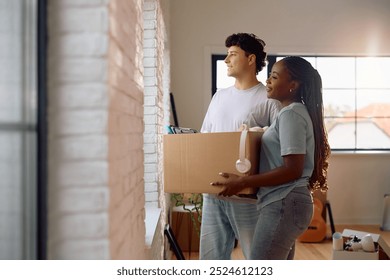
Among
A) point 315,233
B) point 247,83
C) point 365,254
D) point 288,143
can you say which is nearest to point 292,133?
point 288,143

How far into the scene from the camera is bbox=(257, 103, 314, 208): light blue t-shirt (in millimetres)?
1682

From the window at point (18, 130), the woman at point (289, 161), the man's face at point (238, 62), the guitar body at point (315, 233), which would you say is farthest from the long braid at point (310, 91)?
the guitar body at point (315, 233)

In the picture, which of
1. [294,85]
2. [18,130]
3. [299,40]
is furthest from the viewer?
[299,40]

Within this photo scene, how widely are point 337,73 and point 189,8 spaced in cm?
171

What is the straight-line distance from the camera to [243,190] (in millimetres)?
1860

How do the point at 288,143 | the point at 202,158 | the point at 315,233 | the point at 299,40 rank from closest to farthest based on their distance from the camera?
the point at 288,143 < the point at 202,158 < the point at 315,233 < the point at 299,40

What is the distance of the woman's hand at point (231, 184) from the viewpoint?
72.6 inches

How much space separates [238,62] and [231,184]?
0.74 meters

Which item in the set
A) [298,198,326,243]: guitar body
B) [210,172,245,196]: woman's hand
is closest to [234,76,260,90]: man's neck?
[210,172,245,196]: woman's hand

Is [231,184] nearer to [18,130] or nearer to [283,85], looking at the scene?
[283,85]

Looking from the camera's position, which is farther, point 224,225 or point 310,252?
point 310,252

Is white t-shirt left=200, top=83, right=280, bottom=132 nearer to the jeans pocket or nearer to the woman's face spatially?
the woman's face

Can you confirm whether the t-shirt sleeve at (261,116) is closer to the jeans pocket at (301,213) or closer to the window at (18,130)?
the jeans pocket at (301,213)

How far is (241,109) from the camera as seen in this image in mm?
2346
